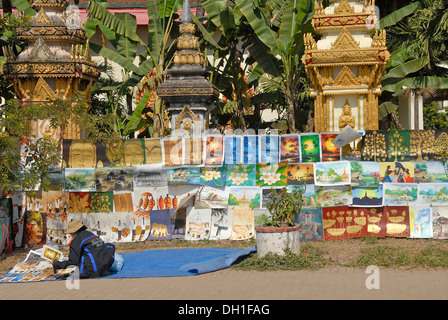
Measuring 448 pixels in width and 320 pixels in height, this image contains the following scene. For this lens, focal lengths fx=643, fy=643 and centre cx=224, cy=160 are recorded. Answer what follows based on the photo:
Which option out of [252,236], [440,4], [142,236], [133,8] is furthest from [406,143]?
[133,8]

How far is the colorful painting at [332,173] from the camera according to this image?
12.3 m

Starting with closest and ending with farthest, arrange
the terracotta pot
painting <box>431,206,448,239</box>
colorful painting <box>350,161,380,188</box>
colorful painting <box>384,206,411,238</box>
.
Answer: the terracotta pot < painting <box>431,206,448,239</box> < colorful painting <box>384,206,411,238</box> < colorful painting <box>350,161,380,188</box>

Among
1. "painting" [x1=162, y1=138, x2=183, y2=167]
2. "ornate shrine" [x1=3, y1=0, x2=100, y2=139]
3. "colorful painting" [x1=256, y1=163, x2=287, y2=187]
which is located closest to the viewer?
"colorful painting" [x1=256, y1=163, x2=287, y2=187]

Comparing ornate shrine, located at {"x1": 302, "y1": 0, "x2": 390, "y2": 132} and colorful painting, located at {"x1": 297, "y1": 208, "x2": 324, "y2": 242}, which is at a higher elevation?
ornate shrine, located at {"x1": 302, "y1": 0, "x2": 390, "y2": 132}

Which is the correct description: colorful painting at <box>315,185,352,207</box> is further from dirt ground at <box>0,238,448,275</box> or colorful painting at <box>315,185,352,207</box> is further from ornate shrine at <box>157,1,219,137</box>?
ornate shrine at <box>157,1,219,137</box>

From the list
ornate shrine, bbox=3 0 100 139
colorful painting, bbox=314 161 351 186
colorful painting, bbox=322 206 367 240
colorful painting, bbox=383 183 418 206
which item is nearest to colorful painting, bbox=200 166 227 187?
colorful painting, bbox=314 161 351 186

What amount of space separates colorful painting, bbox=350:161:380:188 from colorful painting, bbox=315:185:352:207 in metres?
0.22

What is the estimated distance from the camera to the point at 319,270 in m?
9.88

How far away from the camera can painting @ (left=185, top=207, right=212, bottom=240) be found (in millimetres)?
12688

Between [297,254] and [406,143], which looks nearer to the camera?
[297,254]

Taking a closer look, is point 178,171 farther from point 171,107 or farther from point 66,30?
point 66,30

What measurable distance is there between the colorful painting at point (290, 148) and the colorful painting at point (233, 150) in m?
0.83

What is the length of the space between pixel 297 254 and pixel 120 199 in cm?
415

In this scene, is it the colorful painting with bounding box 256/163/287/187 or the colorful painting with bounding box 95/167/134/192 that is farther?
A: the colorful painting with bounding box 95/167/134/192
